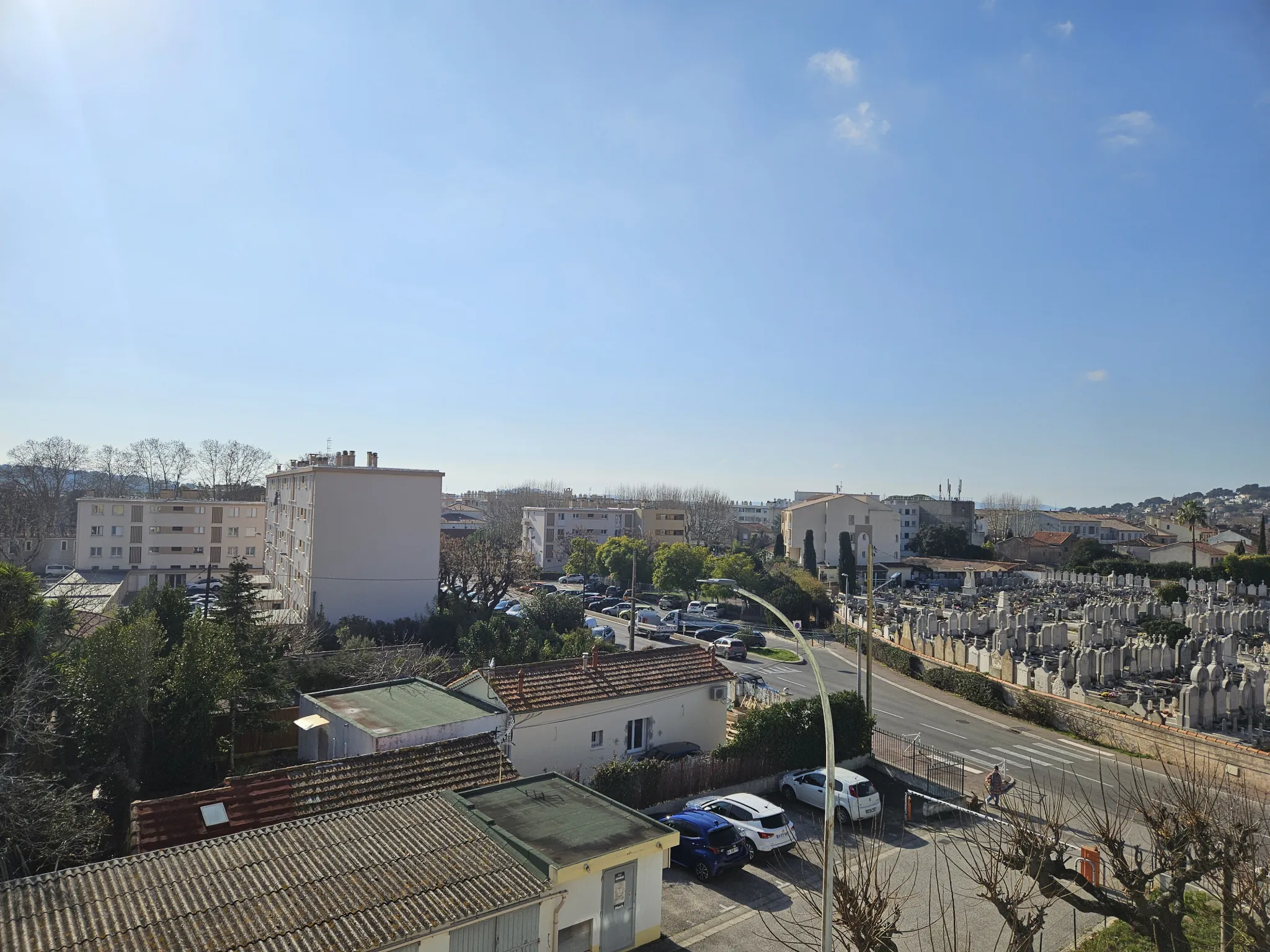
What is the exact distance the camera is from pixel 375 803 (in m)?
13.6

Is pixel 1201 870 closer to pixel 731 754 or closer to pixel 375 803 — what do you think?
pixel 731 754

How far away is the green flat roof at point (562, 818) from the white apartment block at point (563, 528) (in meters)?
65.1

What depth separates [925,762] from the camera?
71.5 ft

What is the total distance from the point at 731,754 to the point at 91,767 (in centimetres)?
1490

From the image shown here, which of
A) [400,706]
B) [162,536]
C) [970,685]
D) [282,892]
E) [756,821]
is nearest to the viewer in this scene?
[282,892]

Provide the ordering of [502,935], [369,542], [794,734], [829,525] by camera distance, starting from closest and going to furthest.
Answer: [502,935] < [794,734] < [369,542] < [829,525]

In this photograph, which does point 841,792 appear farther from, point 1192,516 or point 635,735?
point 1192,516

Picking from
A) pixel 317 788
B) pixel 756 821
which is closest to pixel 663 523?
pixel 756 821

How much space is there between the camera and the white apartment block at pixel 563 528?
273 feet

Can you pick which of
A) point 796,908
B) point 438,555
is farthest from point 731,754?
point 438,555

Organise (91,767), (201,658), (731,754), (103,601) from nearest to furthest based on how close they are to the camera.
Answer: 1. (91,767)
2. (201,658)
3. (731,754)
4. (103,601)

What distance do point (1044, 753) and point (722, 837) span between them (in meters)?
15.1

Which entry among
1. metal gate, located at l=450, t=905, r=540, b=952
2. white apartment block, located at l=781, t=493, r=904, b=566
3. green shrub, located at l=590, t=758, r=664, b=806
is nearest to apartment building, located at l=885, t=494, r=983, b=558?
white apartment block, located at l=781, t=493, r=904, b=566

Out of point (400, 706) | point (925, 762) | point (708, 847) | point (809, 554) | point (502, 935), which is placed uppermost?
point (809, 554)
